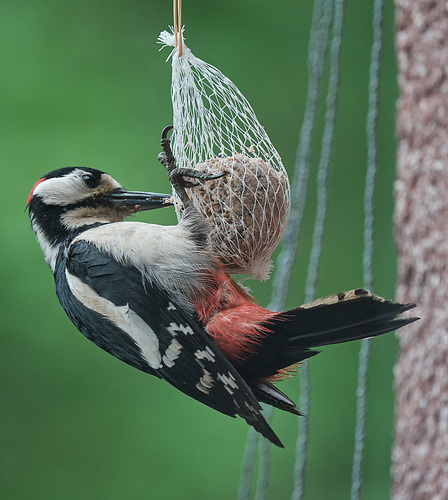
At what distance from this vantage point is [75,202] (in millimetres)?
1668

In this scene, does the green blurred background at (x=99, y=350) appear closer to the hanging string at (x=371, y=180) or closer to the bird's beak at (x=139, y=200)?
the hanging string at (x=371, y=180)

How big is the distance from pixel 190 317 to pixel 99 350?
2.94 meters

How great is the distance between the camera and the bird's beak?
164 cm

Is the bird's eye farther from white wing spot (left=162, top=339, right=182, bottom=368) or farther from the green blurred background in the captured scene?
the green blurred background

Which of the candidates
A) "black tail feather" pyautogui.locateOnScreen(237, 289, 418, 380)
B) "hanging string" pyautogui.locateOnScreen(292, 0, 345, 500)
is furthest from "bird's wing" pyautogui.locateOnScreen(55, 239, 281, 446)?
"hanging string" pyautogui.locateOnScreen(292, 0, 345, 500)

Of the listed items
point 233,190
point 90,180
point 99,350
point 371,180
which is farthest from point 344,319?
point 99,350

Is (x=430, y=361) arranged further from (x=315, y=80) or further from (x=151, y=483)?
(x=151, y=483)

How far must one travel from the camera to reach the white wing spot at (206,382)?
4.53ft

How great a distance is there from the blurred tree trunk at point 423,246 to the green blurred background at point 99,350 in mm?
1246

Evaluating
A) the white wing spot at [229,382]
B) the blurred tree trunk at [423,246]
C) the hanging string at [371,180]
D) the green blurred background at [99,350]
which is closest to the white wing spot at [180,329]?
the white wing spot at [229,382]

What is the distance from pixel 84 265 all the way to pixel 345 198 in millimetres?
3108

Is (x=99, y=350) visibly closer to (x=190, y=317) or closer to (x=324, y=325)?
(x=190, y=317)

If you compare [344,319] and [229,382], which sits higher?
[344,319]

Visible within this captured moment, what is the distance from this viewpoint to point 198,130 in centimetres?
161
